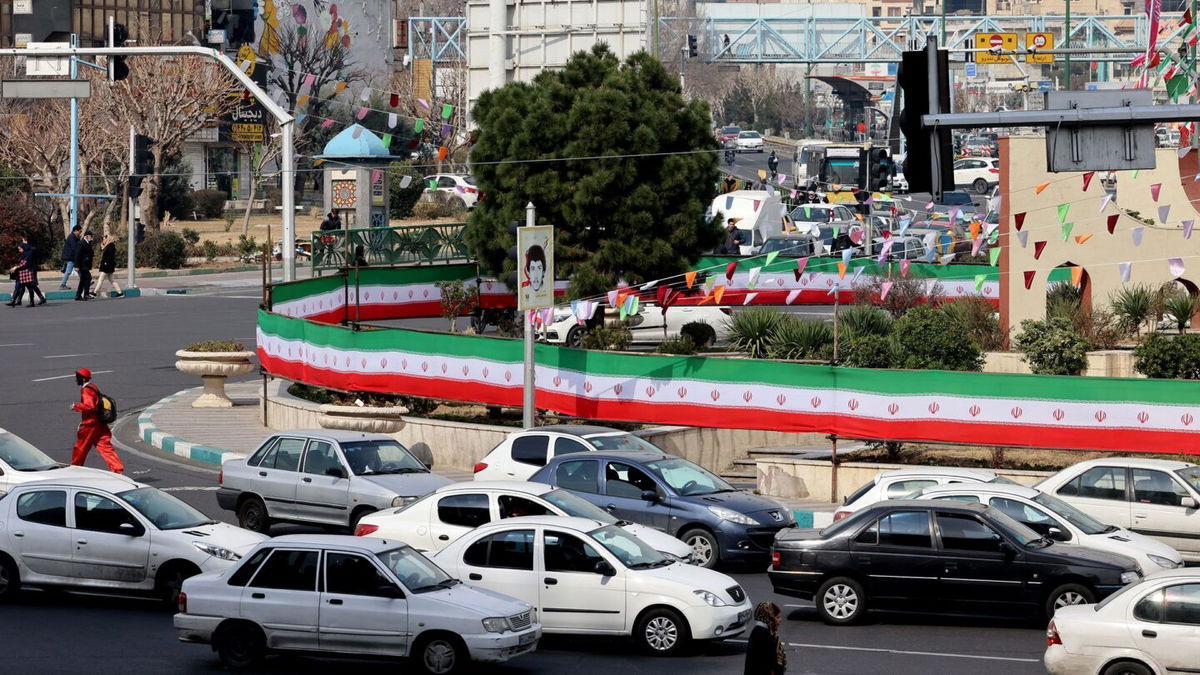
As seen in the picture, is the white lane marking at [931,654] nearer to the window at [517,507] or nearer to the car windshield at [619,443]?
the window at [517,507]

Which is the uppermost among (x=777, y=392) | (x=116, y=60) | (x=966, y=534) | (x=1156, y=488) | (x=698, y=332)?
(x=116, y=60)

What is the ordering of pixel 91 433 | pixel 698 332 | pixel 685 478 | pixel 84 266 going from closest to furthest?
pixel 685 478, pixel 91 433, pixel 698 332, pixel 84 266

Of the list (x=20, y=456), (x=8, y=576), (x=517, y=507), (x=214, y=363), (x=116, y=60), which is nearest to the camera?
(x=8, y=576)

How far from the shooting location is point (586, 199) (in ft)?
94.5

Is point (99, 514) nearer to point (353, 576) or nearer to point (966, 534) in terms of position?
point (353, 576)

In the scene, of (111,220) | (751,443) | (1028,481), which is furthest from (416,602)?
(111,220)

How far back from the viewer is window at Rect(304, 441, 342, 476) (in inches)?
728

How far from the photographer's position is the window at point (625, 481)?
1764 centimetres

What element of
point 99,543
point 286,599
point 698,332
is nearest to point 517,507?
point 286,599

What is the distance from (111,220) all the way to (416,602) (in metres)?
55.9

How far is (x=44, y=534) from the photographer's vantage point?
15141mm

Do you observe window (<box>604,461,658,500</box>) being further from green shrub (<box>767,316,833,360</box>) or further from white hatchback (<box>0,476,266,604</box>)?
green shrub (<box>767,316,833,360</box>)

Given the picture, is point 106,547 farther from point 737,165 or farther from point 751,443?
point 737,165

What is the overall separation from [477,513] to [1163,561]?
6339 mm
